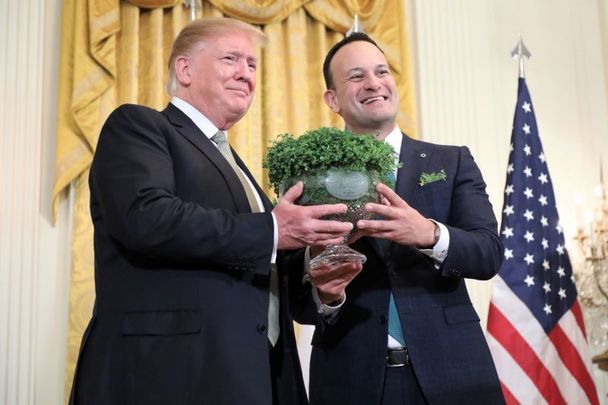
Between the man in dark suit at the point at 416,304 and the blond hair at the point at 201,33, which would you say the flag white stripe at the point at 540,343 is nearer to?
the man in dark suit at the point at 416,304

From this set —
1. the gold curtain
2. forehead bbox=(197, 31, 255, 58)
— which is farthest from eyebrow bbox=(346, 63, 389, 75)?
the gold curtain

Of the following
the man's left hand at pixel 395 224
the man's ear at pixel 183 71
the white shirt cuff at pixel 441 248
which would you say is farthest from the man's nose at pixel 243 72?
the white shirt cuff at pixel 441 248

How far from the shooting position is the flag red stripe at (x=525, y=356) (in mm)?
4477

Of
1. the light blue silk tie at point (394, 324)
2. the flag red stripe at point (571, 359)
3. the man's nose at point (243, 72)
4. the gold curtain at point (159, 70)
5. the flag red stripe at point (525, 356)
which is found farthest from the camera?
the flag red stripe at point (571, 359)

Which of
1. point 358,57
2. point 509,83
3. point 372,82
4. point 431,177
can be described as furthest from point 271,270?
point 509,83

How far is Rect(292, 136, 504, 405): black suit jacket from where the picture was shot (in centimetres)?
235

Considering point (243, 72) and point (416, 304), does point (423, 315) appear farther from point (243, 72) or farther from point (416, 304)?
point (243, 72)

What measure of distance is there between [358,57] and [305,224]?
1.04 m

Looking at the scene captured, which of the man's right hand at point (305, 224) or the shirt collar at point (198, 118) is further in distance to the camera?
the shirt collar at point (198, 118)

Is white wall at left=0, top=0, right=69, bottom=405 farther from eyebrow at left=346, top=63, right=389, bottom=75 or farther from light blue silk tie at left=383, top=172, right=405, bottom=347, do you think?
light blue silk tie at left=383, top=172, right=405, bottom=347

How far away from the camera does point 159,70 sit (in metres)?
4.66

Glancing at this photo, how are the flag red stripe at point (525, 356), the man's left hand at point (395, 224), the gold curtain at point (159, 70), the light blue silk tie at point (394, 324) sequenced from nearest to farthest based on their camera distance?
the man's left hand at point (395, 224) → the light blue silk tie at point (394, 324) → the gold curtain at point (159, 70) → the flag red stripe at point (525, 356)

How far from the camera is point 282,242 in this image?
208 centimetres

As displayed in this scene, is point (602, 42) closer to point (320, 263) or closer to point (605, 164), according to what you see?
point (605, 164)
